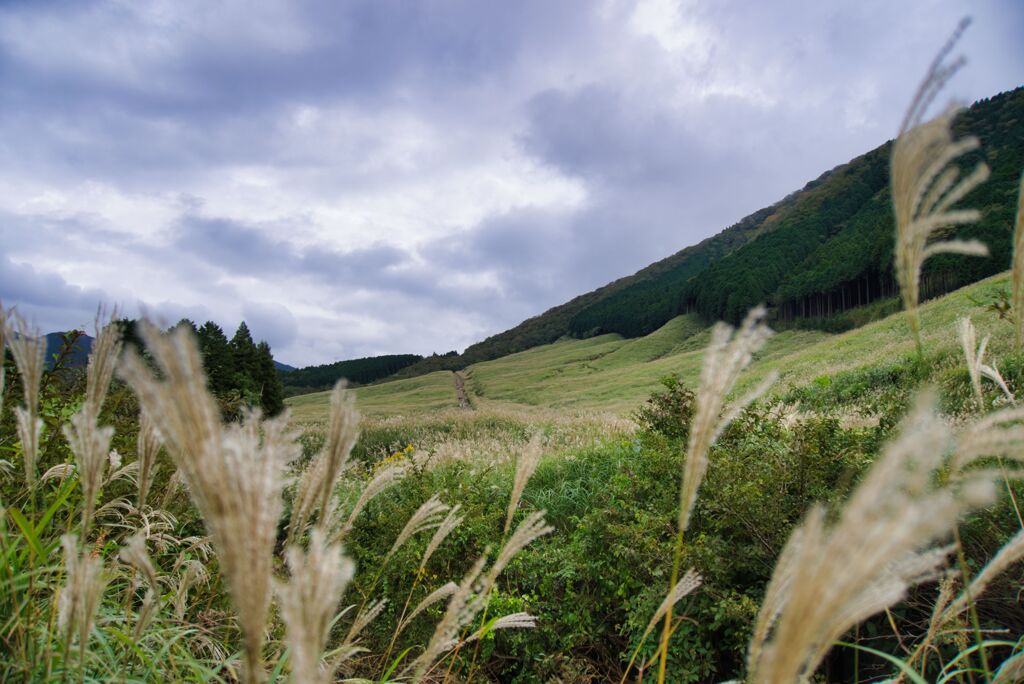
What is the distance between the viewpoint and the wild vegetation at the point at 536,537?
2.39 ft

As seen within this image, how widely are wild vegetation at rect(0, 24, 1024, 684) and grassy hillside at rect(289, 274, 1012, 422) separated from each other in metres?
6.28

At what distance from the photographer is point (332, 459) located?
3.78 feet

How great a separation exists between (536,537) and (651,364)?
2273 inches

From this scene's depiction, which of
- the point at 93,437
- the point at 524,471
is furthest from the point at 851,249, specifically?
the point at 93,437

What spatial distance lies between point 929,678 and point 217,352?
39.5m

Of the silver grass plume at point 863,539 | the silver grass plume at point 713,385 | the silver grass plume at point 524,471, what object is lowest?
the silver grass plume at point 524,471

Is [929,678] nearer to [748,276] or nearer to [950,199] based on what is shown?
[950,199]

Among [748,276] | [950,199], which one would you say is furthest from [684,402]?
[748,276]

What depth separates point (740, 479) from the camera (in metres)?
4.18

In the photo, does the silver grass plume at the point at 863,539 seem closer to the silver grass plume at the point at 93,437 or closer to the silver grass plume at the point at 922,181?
the silver grass plume at the point at 922,181

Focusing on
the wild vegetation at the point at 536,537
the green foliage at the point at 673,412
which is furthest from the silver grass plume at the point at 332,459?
the green foliage at the point at 673,412

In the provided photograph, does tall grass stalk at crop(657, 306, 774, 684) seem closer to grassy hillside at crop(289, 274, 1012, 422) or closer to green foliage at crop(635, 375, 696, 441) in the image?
green foliage at crop(635, 375, 696, 441)

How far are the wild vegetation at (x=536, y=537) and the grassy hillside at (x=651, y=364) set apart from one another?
6280mm

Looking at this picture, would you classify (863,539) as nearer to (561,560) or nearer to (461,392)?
(561,560)
